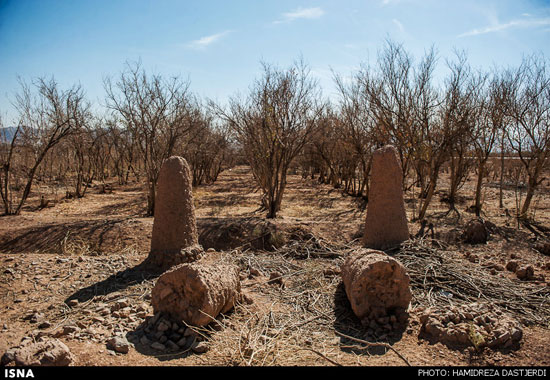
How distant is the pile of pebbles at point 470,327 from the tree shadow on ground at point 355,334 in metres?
0.34

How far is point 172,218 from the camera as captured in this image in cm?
591

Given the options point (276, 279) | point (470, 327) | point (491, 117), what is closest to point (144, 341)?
point (276, 279)

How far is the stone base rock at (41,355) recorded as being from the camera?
9.64 feet

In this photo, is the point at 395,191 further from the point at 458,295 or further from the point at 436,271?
the point at 458,295

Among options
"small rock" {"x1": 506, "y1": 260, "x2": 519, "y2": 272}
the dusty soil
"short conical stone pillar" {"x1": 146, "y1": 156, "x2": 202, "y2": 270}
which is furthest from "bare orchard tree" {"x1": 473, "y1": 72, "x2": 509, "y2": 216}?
"short conical stone pillar" {"x1": 146, "y1": 156, "x2": 202, "y2": 270}

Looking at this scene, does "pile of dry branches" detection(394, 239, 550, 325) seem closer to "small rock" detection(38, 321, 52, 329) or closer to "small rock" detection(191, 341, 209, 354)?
"small rock" detection(191, 341, 209, 354)

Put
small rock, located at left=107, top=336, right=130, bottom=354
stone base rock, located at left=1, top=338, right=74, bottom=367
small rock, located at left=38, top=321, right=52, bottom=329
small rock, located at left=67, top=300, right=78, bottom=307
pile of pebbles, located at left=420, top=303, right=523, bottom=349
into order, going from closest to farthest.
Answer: stone base rock, located at left=1, top=338, right=74, bottom=367
small rock, located at left=107, top=336, right=130, bottom=354
pile of pebbles, located at left=420, top=303, right=523, bottom=349
small rock, located at left=38, top=321, right=52, bottom=329
small rock, located at left=67, top=300, right=78, bottom=307

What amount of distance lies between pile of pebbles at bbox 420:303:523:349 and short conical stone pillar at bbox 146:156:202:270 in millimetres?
3779

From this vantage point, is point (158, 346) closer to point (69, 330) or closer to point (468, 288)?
point (69, 330)

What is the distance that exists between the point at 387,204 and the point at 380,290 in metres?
2.52

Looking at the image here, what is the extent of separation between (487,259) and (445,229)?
265cm

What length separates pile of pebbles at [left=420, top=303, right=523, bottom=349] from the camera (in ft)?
11.6

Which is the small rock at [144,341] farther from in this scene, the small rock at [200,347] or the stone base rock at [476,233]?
the stone base rock at [476,233]

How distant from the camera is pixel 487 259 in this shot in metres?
6.88
